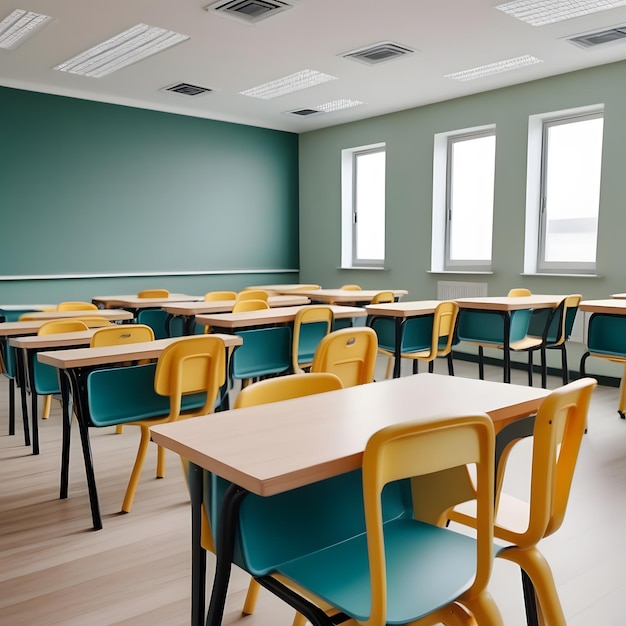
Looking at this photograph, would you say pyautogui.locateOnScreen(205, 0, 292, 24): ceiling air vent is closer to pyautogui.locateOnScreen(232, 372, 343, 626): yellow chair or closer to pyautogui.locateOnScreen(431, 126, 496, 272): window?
pyautogui.locateOnScreen(431, 126, 496, 272): window

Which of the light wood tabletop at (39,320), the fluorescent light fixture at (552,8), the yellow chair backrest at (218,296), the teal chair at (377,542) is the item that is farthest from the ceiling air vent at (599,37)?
the teal chair at (377,542)

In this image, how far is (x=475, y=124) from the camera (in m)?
6.91

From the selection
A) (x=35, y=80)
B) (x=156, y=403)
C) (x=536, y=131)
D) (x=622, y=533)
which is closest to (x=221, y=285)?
(x=35, y=80)

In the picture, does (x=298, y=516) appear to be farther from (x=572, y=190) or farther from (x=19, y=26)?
(x=572, y=190)

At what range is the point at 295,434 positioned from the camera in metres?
1.34

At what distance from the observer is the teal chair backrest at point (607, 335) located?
4.01 metres

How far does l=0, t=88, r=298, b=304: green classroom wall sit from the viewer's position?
6.88m

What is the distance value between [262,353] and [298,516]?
2328mm

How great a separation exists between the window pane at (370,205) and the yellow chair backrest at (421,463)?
24.0 feet

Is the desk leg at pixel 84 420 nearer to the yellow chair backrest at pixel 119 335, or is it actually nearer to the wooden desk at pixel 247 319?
the yellow chair backrest at pixel 119 335

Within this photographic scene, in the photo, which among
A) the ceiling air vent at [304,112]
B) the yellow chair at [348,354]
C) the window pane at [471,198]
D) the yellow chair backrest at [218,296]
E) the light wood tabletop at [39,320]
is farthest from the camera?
the ceiling air vent at [304,112]

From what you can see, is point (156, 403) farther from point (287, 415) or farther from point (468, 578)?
point (468, 578)

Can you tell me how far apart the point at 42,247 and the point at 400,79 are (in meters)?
4.23

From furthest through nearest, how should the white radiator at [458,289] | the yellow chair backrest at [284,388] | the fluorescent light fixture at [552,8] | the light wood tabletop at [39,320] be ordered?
the white radiator at [458,289] < the fluorescent light fixture at [552,8] < the light wood tabletop at [39,320] < the yellow chair backrest at [284,388]
